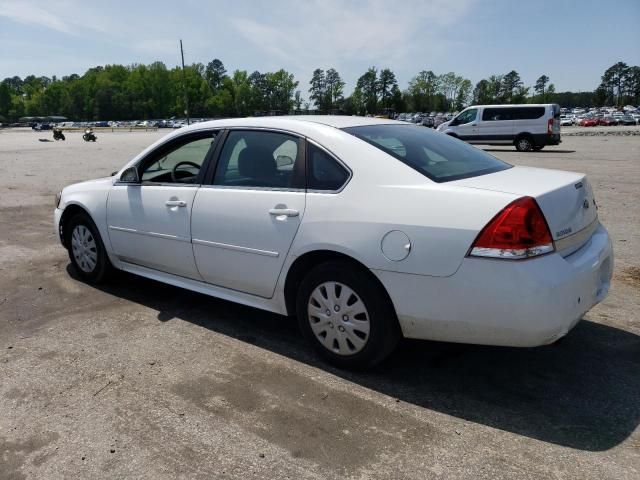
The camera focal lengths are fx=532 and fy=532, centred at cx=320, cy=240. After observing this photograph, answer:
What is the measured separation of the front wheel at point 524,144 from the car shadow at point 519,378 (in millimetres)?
21050

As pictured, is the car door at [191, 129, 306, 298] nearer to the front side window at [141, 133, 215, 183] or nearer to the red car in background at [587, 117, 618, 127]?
the front side window at [141, 133, 215, 183]

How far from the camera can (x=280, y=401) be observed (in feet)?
9.76

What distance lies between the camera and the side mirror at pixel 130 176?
441 centimetres

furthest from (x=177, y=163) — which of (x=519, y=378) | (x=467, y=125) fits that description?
(x=467, y=125)

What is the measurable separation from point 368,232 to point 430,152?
860 mm

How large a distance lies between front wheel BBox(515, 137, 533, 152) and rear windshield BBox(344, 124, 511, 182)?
69.1ft

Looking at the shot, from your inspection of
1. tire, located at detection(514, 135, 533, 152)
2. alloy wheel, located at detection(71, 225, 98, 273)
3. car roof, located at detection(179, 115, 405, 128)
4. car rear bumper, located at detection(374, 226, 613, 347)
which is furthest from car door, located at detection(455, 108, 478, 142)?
car rear bumper, located at detection(374, 226, 613, 347)

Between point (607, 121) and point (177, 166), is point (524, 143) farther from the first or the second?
point (607, 121)

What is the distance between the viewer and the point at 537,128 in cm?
2291

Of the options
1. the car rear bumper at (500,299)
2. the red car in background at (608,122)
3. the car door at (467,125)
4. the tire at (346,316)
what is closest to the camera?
the car rear bumper at (500,299)

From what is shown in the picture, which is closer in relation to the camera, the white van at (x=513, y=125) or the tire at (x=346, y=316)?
the tire at (x=346, y=316)

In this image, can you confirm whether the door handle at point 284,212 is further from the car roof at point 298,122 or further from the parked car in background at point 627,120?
the parked car in background at point 627,120

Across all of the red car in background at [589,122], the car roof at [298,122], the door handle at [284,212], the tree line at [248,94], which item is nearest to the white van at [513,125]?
the car roof at [298,122]

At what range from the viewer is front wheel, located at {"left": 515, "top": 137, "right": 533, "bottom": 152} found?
23.2 m
